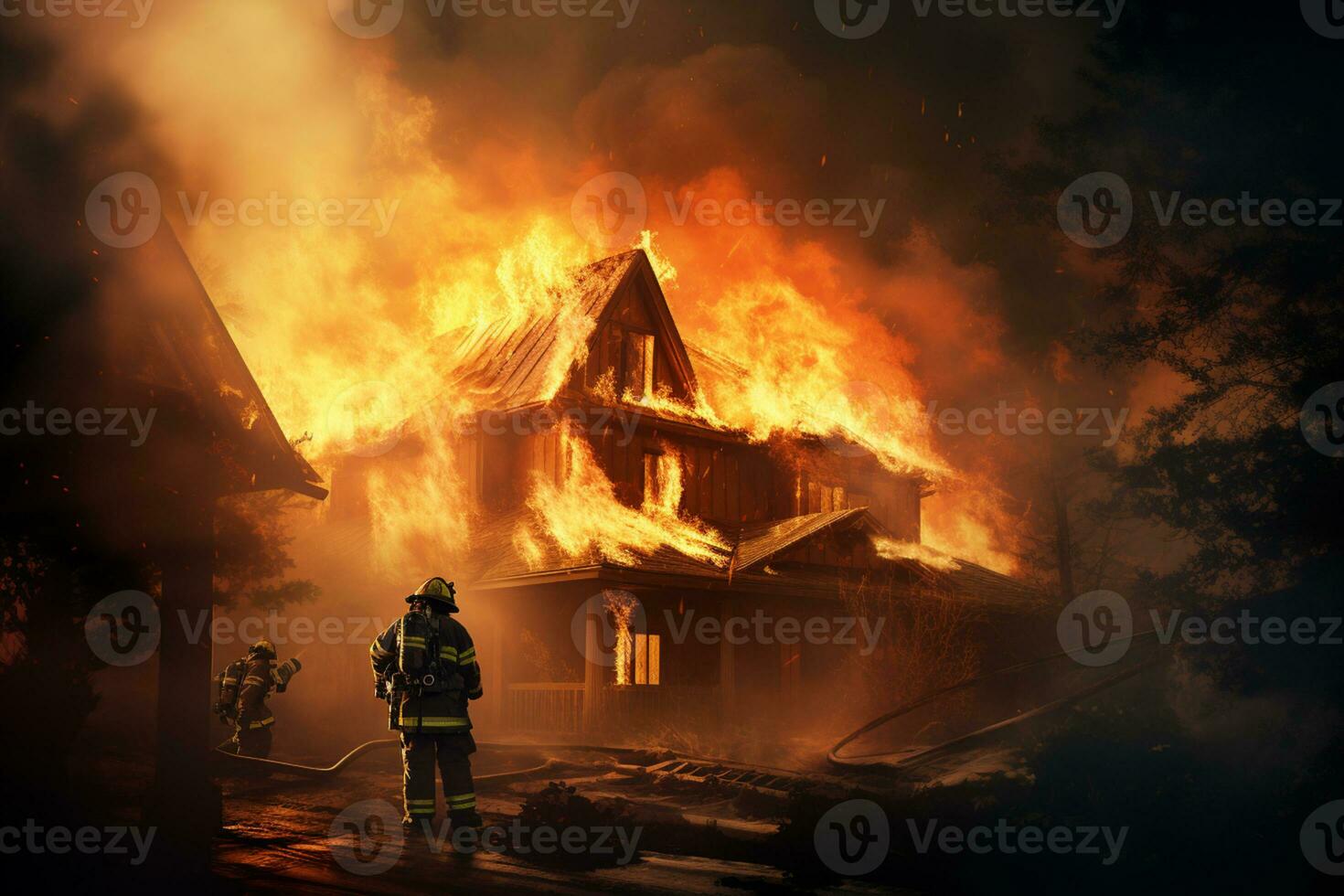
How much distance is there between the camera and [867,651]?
796 inches

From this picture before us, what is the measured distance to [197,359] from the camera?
10.1 m

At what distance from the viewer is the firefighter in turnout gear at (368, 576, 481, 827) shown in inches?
393

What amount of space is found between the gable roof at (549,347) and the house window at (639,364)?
568 millimetres

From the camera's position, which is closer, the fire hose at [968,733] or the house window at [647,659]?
the fire hose at [968,733]

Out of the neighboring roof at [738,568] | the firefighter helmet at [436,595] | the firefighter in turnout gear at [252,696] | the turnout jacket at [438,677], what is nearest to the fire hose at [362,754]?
the firefighter in turnout gear at [252,696]

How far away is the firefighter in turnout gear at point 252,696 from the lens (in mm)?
15727

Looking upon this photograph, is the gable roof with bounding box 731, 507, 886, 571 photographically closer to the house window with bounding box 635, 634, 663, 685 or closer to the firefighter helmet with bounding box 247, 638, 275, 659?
the house window with bounding box 635, 634, 663, 685

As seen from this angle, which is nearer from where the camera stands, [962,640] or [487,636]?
[962,640]

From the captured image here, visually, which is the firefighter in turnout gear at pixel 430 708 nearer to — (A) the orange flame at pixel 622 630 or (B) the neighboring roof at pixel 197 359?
(B) the neighboring roof at pixel 197 359

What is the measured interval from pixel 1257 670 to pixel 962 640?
799cm

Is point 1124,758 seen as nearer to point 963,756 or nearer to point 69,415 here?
point 963,756

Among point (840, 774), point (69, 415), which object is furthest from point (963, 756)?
point (69, 415)

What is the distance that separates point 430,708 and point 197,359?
379 centimetres

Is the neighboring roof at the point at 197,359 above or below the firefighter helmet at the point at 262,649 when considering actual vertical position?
above
